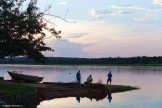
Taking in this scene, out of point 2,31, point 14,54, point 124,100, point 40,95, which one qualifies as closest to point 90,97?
point 124,100

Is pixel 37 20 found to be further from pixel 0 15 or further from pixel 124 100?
pixel 124 100

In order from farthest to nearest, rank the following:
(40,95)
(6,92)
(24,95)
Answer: (40,95) → (24,95) → (6,92)

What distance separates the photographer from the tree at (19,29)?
3734 cm

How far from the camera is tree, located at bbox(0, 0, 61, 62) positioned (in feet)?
123

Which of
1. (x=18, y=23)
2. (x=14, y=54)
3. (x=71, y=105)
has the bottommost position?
(x=71, y=105)

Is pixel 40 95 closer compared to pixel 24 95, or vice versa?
pixel 24 95

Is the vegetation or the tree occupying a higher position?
the tree

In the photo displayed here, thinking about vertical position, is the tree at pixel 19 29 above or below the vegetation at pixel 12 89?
above

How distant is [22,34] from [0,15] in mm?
2943

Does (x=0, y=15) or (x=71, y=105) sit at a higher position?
(x=0, y=15)

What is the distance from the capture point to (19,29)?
125 feet

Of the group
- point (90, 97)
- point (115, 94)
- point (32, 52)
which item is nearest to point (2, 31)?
point (32, 52)

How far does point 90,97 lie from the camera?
48.0 m

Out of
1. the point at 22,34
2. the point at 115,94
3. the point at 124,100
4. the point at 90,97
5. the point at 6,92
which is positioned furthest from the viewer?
the point at 115,94
